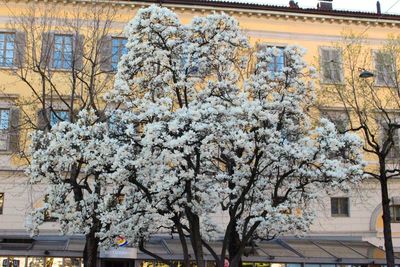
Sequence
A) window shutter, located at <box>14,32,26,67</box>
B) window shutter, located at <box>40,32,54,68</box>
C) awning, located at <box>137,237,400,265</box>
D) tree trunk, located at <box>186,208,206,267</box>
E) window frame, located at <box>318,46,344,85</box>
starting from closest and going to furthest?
tree trunk, located at <box>186,208,206,267</box>
window shutter, located at <box>40,32,54,68</box>
window shutter, located at <box>14,32,26,67</box>
awning, located at <box>137,237,400,265</box>
window frame, located at <box>318,46,344,85</box>

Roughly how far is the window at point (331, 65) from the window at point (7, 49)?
1531cm

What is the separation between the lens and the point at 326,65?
28266mm

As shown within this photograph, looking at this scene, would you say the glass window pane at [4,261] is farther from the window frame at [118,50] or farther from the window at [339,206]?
the window at [339,206]

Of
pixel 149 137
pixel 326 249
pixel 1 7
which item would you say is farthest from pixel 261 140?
pixel 1 7

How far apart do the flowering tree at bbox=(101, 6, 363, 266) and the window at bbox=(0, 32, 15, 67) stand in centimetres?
1262

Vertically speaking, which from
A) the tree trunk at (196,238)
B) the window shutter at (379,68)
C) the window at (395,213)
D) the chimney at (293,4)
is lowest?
the tree trunk at (196,238)

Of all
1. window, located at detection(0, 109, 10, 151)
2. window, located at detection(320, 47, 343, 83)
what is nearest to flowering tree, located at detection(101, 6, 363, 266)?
window, located at detection(320, 47, 343, 83)

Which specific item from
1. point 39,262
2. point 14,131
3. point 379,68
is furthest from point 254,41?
point 39,262

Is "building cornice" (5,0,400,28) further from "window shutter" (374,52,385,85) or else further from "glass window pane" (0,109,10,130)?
"glass window pane" (0,109,10,130)

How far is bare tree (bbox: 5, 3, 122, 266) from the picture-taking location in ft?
74.8

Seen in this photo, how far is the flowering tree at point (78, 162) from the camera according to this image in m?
14.8

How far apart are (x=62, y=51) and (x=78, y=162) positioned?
Answer: 1076 centimetres

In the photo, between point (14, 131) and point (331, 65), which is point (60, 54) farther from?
point (331, 65)

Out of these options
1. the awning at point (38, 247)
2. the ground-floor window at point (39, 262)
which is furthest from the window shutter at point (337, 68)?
the ground-floor window at point (39, 262)
